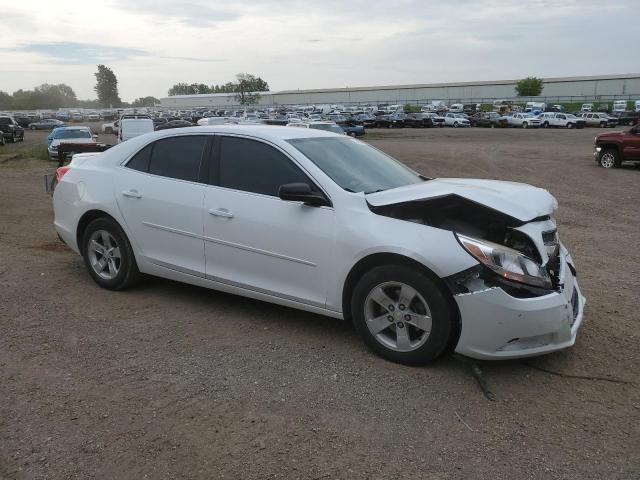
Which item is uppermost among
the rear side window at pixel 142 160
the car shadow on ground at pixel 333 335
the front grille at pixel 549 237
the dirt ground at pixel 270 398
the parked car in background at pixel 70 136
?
the rear side window at pixel 142 160

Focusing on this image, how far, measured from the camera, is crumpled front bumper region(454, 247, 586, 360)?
12.0ft

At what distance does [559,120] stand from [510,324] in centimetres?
5468

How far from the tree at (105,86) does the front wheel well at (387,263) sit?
18744 centimetres

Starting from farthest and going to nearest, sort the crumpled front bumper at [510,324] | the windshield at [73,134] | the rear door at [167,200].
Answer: the windshield at [73,134] < the rear door at [167,200] < the crumpled front bumper at [510,324]

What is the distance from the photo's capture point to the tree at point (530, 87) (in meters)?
108

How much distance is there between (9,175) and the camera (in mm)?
18297

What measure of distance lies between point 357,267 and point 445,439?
4.48 ft

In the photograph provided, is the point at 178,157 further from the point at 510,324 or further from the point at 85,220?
the point at 510,324

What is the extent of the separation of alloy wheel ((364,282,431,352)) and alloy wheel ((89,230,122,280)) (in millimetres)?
2718

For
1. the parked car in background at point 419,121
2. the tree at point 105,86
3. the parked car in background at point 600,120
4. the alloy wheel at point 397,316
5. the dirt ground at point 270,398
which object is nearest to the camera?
the dirt ground at point 270,398

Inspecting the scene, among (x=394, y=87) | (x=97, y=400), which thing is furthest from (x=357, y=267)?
(x=394, y=87)

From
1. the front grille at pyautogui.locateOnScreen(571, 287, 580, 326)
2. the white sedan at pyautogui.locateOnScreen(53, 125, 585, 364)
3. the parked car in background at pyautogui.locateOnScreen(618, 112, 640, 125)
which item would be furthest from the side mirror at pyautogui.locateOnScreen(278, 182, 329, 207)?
the parked car in background at pyautogui.locateOnScreen(618, 112, 640, 125)

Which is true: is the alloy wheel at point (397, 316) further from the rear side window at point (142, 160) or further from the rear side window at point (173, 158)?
the rear side window at point (142, 160)

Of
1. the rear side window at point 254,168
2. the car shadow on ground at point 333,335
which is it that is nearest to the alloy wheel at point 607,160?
the car shadow on ground at point 333,335
